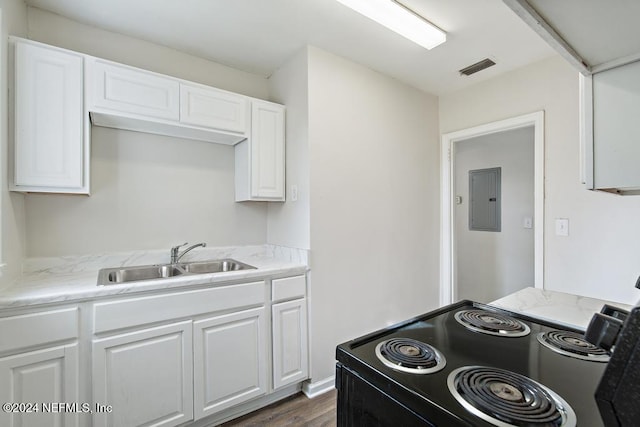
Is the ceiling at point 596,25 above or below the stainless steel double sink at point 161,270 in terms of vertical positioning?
above

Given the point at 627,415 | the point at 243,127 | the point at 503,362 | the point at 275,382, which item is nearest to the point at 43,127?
the point at 243,127

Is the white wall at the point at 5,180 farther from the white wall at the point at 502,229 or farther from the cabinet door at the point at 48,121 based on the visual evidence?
the white wall at the point at 502,229

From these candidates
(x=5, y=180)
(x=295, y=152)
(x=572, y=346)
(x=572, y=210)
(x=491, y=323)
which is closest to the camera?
(x=572, y=346)

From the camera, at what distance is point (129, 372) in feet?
4.91

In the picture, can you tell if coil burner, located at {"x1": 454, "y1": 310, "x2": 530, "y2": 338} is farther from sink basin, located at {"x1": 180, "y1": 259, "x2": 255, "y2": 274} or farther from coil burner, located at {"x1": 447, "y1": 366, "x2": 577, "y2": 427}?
sink basin, located at {"x1": 180, "y1": 259, "x2": 255, "y2": 274}

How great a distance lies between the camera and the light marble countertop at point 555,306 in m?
1.10

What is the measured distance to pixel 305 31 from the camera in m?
1.98

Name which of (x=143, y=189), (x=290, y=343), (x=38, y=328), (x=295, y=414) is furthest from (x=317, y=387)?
(x=143, y=189)

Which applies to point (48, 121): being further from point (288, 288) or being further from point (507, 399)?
point (507, 399)

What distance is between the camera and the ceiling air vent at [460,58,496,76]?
7.71 ft

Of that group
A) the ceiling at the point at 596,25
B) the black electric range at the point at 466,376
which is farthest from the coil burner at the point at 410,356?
the ceiling at the point at 596,25

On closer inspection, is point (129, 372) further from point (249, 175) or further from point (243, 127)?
point (243, 127)

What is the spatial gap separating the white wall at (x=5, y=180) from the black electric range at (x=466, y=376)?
1.68 meters

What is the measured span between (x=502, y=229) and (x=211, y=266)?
344 centimetres
